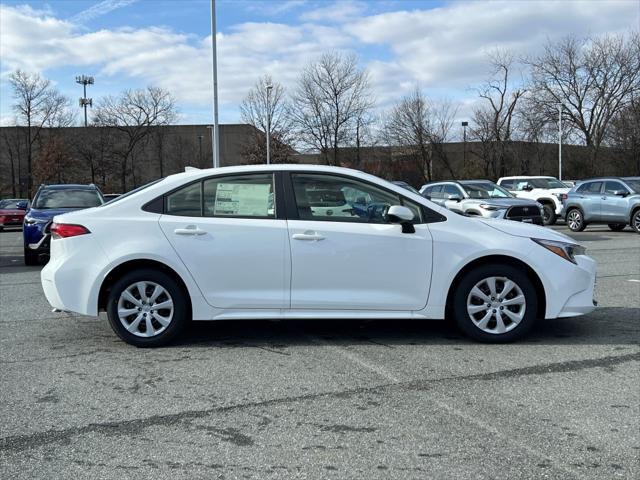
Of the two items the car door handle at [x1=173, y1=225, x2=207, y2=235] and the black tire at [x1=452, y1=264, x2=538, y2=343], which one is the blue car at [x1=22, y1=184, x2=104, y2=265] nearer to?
the car door handle at [x1=173, y1=225, x2=207, y2=235]

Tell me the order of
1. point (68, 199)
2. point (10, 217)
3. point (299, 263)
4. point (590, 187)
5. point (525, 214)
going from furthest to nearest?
point (10, 217) → point (590, 187) → point (525, 214) → point (68, 199) → point (299, 263)

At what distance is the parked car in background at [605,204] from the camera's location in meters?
18.4

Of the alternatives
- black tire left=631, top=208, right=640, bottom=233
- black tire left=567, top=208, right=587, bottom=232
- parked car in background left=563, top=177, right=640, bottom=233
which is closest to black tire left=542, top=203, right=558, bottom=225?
parked car in background left=563, top=177, right=640, bottom=233

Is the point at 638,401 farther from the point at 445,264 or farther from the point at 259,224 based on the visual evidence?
the point at 259,224

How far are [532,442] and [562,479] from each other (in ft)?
1.42

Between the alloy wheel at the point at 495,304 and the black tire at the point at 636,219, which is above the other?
the black tire at the point at 636,219

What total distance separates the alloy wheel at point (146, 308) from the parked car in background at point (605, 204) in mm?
16726

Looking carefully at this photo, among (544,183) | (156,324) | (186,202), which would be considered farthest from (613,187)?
(156,324)

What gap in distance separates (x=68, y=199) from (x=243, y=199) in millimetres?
8987

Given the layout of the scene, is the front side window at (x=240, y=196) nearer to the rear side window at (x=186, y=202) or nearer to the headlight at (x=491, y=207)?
the rear side window at (x=186, y=202)

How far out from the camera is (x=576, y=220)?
772 inches

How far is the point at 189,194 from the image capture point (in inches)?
223

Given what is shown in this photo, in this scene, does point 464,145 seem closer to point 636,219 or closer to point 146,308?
point 636,219

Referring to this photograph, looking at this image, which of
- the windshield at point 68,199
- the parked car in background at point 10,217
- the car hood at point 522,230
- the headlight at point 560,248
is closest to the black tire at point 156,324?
the car hood at point 522,230
